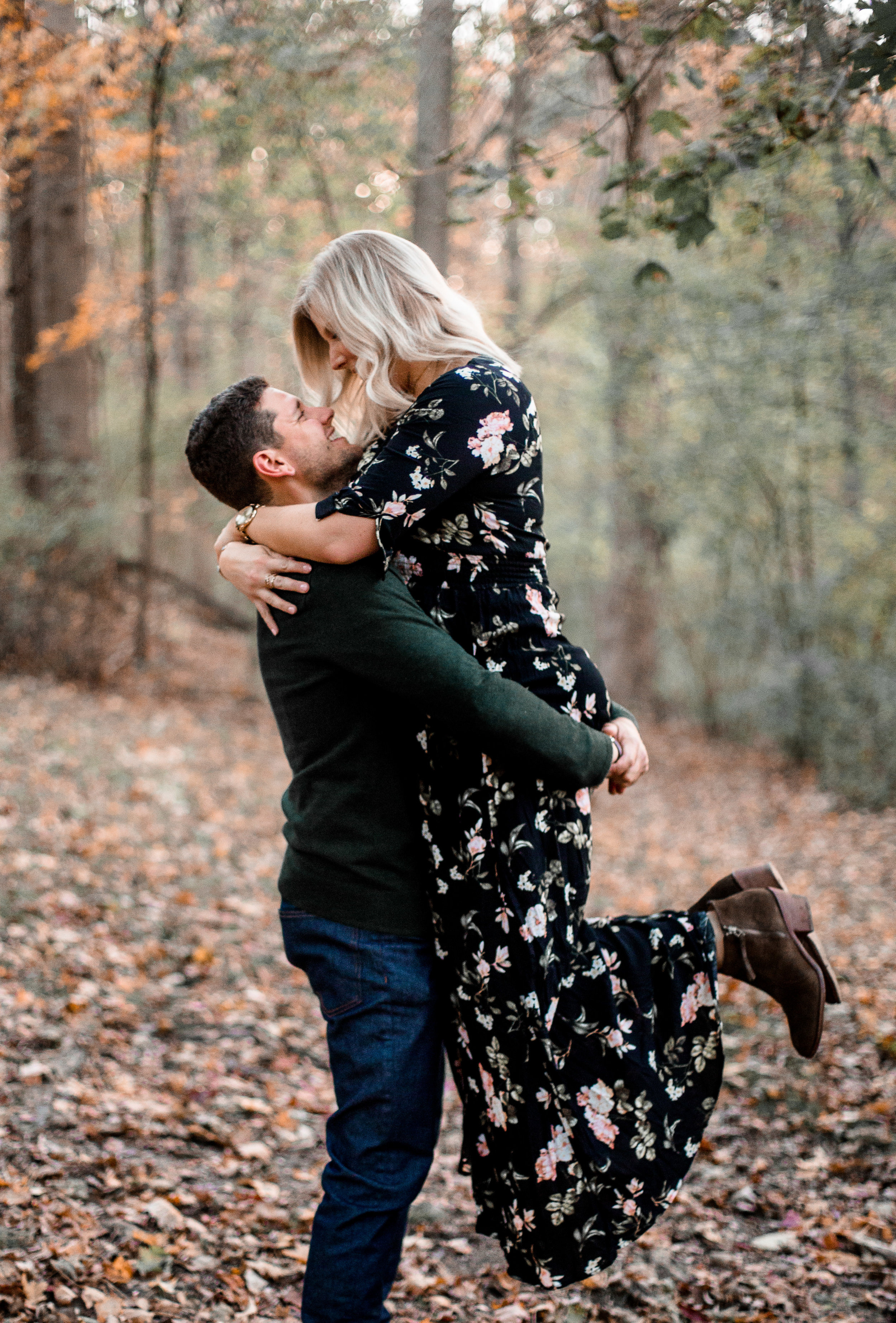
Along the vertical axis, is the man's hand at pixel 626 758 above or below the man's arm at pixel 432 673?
below

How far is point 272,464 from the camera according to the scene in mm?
1987

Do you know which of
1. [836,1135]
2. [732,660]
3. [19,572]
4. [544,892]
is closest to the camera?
[544,892]

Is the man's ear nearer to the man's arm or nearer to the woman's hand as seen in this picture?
the woman's hand

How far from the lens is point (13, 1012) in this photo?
337 cm

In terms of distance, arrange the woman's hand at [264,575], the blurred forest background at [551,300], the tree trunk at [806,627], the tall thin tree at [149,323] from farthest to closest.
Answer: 1. the tree trunk at [806,627]
2. the tall thin tree at [149,323]
3. the blurred forest background at [551,300]
4. the woman's hand at [264,575]

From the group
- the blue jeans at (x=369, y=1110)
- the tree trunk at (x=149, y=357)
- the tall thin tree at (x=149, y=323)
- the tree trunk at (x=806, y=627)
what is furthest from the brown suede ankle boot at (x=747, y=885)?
the tree trunk at (x=806, y=627)

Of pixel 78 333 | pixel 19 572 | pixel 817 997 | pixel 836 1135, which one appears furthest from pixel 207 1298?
pixel 78 333

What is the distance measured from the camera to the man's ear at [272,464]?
198 centimetres

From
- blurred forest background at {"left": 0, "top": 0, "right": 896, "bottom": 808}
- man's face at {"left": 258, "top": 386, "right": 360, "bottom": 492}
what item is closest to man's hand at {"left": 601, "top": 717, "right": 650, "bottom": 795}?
man's face at {"left": 258, "top": 386, "right": 360, "bottom": 492}

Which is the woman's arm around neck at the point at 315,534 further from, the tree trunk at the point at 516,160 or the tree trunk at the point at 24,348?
the tree trunk at the point at 24,348

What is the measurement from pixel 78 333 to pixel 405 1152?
754 centimetres

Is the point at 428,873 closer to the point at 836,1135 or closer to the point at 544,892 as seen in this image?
the point at 544,892

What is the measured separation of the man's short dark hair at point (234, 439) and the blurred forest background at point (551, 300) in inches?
47.8

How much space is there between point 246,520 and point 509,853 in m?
0.85
